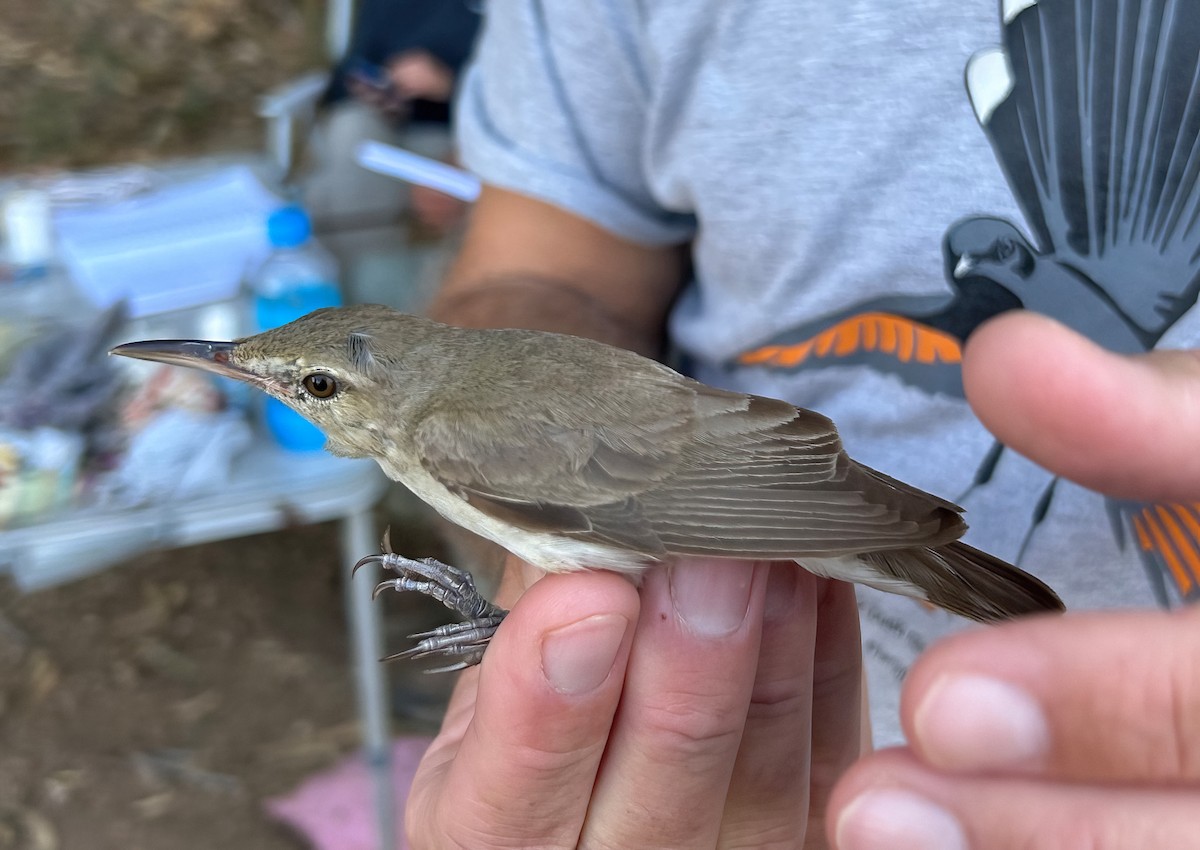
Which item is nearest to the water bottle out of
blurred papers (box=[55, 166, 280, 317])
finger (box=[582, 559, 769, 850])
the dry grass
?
blurred papers (box=[55, 166, 280, 317])

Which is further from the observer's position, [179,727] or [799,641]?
[179,727]

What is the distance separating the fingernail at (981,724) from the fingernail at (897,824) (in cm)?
7

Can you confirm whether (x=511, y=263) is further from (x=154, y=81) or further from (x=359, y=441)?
(x=154, y=81)

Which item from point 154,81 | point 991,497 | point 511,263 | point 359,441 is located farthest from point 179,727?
point 154,81

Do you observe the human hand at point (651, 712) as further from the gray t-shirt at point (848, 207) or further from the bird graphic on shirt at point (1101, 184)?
the bird graphic on shirt at point (1101, 184)

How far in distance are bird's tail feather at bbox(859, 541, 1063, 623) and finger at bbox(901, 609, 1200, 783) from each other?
648 millimetres

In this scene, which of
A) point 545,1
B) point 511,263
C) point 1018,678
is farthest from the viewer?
point 511,263

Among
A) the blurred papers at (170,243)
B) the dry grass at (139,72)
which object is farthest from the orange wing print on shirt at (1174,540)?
the dry grass at (139,72)

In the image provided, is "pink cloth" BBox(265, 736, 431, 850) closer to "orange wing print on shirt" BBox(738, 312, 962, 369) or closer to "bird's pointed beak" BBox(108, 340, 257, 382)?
"bird's pointed beak" BBox(108, 340, 257, 382)

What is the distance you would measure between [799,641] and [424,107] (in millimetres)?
4298

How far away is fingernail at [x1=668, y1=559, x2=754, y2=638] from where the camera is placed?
1.38m

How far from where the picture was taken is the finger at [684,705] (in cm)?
140

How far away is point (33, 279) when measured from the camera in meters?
3.74

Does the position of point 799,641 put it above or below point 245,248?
above
